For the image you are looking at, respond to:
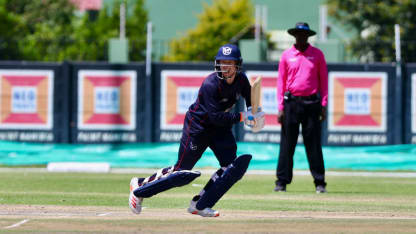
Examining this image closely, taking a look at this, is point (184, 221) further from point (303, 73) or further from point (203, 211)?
point (303, 73)

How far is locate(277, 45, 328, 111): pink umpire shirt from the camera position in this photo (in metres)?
13.1

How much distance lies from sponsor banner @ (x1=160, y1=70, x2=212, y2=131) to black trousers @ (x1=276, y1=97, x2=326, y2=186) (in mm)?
8541

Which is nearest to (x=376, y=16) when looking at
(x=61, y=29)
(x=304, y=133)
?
(x=61, y=29)

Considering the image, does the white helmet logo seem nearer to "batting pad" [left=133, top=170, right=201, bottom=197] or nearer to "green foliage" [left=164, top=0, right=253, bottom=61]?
"batting pad" [left=133, top=170, right=201, bottom=197]

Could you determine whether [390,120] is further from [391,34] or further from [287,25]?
[287,25]

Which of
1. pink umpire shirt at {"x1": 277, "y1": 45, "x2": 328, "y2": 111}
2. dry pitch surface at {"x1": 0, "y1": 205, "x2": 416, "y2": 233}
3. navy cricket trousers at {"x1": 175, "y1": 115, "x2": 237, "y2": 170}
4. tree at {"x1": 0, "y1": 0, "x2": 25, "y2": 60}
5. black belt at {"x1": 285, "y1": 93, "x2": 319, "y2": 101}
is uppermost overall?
tree at {"x1": 0, "y1": 0, "x2": 25, "y2": 60}

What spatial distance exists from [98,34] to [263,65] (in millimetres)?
23958

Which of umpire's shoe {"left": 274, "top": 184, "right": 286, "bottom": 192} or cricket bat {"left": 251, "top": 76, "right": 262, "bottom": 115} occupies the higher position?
cricket bat {"left": 251, "top": 76, "right": 262, "bottom": 115}

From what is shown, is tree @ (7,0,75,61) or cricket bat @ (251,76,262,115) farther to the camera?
tree @ (7,0,75,61)

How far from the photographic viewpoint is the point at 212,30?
4591 cm

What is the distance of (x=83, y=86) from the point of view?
22.3 meters

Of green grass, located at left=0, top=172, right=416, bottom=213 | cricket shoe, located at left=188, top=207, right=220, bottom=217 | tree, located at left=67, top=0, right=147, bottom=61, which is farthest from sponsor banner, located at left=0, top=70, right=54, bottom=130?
tree, located at left=67, top=0, right=147, bottom=61

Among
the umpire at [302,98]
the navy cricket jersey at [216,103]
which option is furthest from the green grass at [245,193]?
the navy cricket jersey at [216,103]

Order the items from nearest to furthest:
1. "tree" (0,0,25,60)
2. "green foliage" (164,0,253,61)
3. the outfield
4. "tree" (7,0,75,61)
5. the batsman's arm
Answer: the outfield, the batsman's arm, "tree" (0,0,25,60), "green foliage" (164,0,253,61), "tree" (7,0,75,61)
